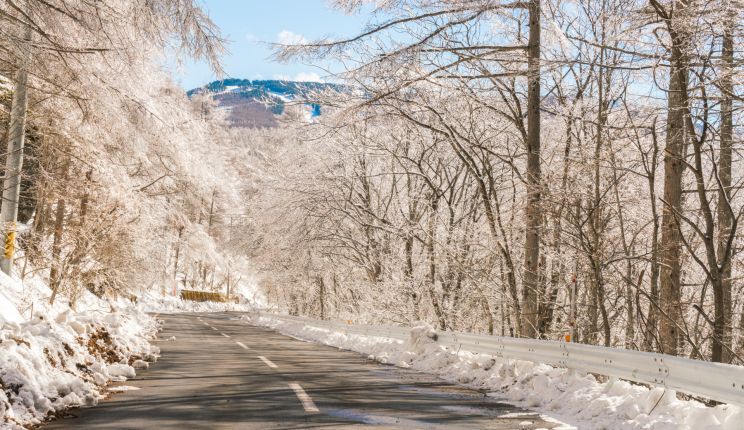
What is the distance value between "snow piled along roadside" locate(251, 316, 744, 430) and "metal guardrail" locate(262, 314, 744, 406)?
0.39ft

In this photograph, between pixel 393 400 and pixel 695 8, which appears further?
pixel 393 400

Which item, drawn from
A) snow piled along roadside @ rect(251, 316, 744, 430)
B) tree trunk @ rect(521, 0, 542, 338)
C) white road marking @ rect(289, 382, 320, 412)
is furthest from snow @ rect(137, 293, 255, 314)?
white road marking @ rect(289, 382, 320, 412)

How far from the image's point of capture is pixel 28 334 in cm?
686

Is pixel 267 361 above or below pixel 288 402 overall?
below

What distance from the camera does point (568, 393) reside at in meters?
7.84

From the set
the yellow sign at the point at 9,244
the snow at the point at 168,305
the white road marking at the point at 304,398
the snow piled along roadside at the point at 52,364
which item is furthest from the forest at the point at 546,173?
Result: the snow at the point at 168,305

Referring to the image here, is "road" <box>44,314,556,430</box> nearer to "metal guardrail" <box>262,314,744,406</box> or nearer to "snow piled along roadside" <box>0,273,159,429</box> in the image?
"snow piled along roadside" <box>0,273,159,429</box>

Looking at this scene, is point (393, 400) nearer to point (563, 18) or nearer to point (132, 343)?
point (132, 343)

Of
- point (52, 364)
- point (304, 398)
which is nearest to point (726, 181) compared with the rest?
point (304, 398)

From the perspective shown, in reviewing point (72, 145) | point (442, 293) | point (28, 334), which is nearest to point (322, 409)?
point (28, 334)

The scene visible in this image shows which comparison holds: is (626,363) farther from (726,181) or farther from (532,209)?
(726,181)

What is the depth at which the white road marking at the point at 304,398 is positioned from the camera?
687 centimetres

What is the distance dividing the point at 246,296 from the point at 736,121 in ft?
286

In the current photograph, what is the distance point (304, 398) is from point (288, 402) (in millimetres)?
353
